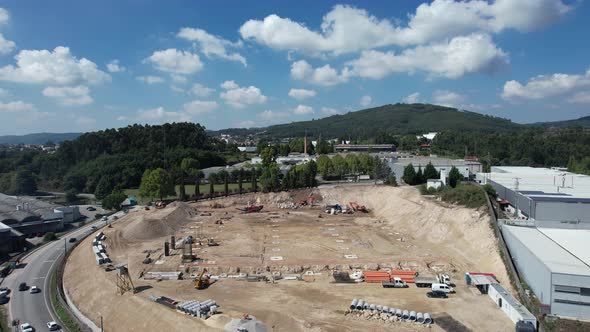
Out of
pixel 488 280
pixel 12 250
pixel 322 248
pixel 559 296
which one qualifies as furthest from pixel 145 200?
pixel 559 296

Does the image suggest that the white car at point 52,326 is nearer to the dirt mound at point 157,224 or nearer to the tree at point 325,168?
the dirt mound at point 157,224

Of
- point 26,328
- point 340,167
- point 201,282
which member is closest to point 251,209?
point 340,167

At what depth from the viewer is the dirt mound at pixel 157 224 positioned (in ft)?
133

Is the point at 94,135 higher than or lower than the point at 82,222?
higher

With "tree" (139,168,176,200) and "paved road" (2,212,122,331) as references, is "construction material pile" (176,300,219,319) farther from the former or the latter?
"tree" (139,168,176,200)

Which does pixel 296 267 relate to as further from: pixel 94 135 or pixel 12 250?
pixel 94 135

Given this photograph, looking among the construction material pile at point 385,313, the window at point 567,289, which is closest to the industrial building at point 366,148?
the construction material pile at point 385,313

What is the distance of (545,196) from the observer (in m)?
34.6

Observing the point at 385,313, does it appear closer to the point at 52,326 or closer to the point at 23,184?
the point at 52,326

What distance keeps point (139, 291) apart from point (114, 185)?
47664 mm

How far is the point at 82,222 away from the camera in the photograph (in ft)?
164

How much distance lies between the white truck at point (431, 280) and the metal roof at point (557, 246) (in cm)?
571

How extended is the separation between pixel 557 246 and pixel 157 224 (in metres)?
36.6

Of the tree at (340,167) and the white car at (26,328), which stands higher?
the tree at (340,167)
